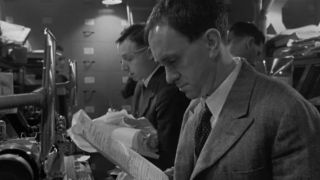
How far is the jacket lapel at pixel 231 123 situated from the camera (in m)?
0.93

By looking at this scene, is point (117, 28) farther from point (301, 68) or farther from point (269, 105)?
point (269, 105)

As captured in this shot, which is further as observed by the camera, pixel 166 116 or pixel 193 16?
pixel 166 116

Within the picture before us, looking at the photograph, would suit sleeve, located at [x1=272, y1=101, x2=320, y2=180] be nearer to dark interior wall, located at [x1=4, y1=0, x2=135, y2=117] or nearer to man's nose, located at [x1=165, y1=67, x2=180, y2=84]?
man's nose, located at [x1=165, y1=67, x2=180, y2=84]

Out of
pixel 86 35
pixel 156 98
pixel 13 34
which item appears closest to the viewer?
pixel 156 98

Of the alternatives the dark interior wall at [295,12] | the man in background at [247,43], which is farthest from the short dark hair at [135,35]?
the dark interior wall at [295,12]

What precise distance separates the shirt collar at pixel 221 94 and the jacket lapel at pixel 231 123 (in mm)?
26

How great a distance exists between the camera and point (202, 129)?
1104 mm

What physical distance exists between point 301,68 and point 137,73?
1454 millimetres

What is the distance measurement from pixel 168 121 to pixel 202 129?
→ 701 mm

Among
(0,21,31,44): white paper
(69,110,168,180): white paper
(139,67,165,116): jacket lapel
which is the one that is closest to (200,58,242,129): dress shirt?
(69,110,168,180): white paper

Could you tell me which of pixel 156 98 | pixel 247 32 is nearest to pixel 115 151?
pixel 156 98

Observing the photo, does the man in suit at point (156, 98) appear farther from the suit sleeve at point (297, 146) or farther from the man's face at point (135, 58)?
the suit sleeve at point (297, 146)

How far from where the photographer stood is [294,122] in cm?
86

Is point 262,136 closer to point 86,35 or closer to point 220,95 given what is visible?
point 220,95
